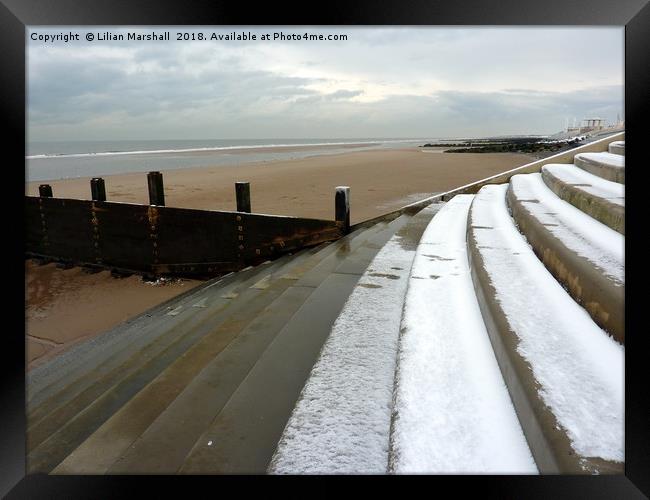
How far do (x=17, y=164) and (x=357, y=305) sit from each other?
1981 millimetres

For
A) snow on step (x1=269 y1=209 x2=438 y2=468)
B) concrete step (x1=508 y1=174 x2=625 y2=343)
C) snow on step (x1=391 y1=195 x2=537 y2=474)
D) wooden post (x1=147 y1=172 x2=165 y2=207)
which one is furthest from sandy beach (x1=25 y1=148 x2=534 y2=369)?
concrete step (x1=508 y1=174 x2=625 y2=343)

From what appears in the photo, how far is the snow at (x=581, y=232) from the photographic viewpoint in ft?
6.62

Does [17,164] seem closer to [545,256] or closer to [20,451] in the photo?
[20,451]

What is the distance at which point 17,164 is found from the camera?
1.22m

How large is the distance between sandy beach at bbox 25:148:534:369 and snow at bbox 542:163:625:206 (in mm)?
3219

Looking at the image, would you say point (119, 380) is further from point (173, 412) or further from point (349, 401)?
point (349, 401)

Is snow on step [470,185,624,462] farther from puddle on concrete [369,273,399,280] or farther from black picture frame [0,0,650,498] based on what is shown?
puddle on concrete [369,273,399,280]

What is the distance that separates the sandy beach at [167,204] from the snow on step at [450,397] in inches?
49.0

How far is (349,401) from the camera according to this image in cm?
181

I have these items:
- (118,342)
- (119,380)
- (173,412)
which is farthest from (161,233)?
(173,412)

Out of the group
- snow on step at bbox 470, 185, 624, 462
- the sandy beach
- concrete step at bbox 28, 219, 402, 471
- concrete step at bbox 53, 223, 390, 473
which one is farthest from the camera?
the sandy beach

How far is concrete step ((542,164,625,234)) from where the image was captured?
8.53ft

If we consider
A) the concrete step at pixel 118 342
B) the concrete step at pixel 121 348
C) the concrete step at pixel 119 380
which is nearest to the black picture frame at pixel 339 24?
the concrete step at pixel 119 380

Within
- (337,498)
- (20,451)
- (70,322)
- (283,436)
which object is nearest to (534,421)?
(337,498)
